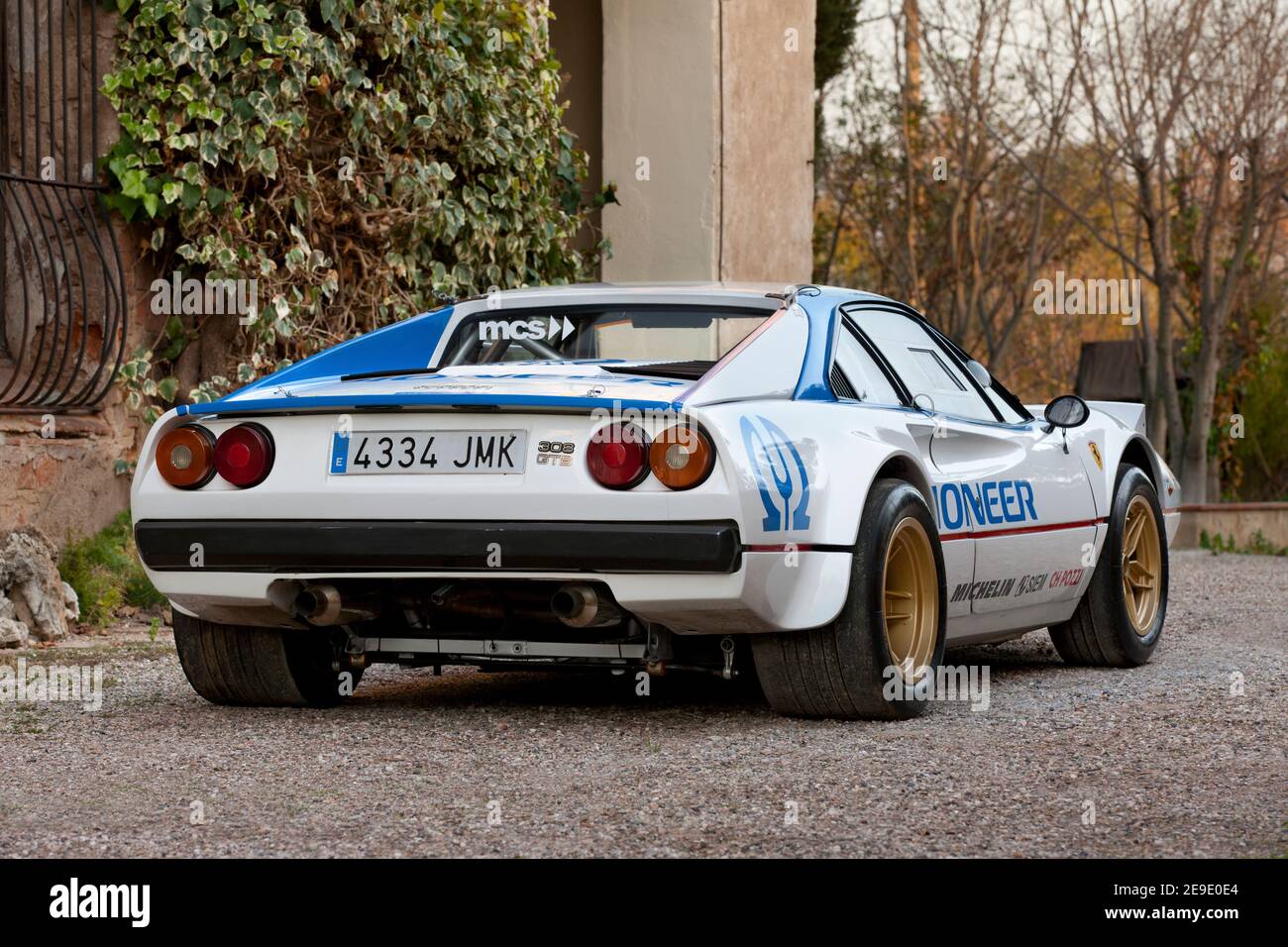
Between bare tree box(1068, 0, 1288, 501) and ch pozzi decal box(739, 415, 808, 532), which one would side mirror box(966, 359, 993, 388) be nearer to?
ch pozzi decal box(739, 415, 808, 532)

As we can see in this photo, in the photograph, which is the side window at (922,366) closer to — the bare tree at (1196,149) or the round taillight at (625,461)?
the round taillight at (625,461)

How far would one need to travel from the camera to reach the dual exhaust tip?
4746 millimetres

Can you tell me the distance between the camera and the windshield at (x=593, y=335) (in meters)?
5.68

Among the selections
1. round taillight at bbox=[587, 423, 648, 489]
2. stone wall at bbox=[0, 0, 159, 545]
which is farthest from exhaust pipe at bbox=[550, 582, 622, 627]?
stone wall at bbox=[0, 0, 159, 545]

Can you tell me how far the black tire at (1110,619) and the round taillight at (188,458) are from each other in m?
3.22

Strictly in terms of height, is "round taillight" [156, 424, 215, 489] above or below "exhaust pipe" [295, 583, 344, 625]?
above

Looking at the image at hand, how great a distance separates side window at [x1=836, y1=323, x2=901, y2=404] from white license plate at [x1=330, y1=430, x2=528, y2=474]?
1.06 metres

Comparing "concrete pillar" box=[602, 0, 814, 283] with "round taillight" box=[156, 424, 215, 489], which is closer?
"round taillight" box=[156, 424, 215, 489]

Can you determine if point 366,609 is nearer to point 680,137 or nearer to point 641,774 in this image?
point 641,774

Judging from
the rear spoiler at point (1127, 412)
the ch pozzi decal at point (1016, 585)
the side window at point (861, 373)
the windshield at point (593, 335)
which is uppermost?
the windshield at point (593, 335)

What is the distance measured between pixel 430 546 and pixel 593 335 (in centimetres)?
130

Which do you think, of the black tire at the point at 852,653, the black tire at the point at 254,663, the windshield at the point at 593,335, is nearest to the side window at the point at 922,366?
the windshield at the point at 593,335
